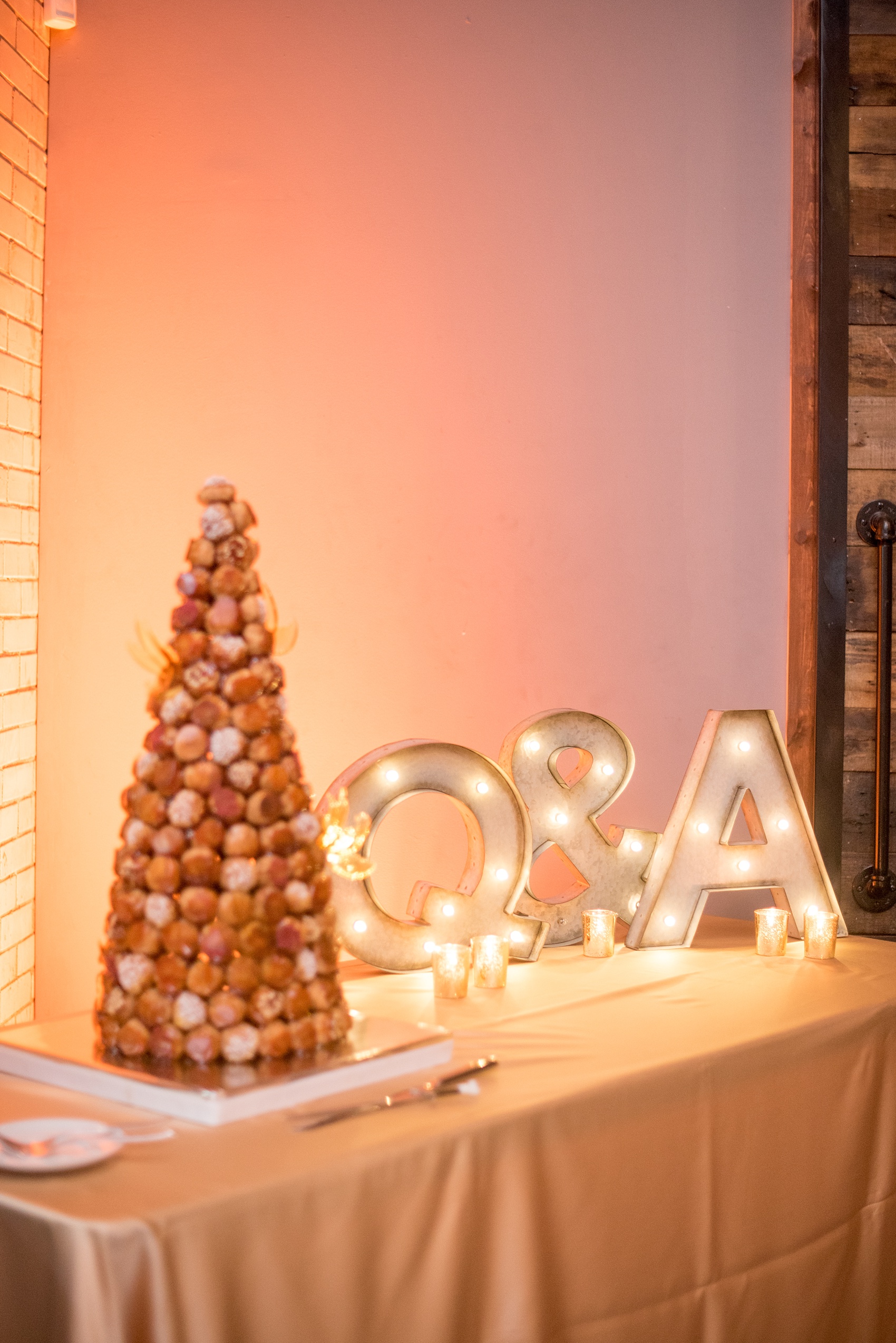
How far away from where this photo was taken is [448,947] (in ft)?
5.91

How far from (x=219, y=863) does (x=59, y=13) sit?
62.2 inches

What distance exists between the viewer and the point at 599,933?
6.73ft

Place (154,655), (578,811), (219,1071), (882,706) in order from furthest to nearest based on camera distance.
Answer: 1. (882,706)
2. (578,811)
3. (154,655)
4. (219,1071)

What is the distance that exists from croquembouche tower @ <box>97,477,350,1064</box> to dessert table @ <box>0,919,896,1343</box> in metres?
0.11

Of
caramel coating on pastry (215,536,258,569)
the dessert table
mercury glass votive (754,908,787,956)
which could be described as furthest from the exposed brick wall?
mercury glass votive (754,908,787,956)

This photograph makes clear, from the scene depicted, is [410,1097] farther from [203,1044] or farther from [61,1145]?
[61,1145]

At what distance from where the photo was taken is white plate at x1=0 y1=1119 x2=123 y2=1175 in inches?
44.8

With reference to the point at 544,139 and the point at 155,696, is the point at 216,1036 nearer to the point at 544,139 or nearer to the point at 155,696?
the point at 155,696

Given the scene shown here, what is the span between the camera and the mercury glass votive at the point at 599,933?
6.72ft

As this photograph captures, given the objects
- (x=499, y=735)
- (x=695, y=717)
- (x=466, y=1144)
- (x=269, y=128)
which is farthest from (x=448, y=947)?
(x=269, y=128)

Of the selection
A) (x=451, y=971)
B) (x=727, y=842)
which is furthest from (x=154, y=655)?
(x=727, y=842)

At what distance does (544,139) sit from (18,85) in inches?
36.6

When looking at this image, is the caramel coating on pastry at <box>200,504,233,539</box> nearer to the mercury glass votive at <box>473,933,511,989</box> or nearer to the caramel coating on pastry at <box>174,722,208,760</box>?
the caramel coating on pastry at <box>174,722,208,760</box>

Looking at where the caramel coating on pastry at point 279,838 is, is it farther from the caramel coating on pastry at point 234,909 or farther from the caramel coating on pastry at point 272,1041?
the caramel coating on pastry at point 272,1041
